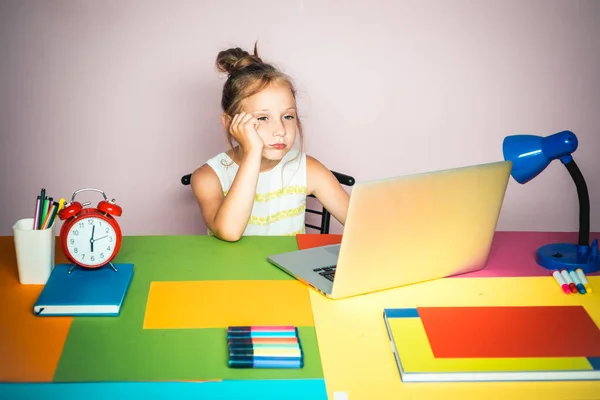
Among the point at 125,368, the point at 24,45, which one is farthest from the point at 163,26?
the point at 125,368

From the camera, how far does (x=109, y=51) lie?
311 cm

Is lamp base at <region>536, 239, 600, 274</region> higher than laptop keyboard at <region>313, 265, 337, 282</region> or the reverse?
higher

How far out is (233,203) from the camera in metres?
2.00

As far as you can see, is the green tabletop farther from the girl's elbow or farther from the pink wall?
the pink wall

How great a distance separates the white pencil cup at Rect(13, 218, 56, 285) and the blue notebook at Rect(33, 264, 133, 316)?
0.03m

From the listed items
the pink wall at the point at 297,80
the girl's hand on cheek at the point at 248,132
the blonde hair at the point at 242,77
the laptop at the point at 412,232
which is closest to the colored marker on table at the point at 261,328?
the laptop at the point at 412,232

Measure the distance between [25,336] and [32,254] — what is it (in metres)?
0.28

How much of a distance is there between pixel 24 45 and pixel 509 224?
2330mm

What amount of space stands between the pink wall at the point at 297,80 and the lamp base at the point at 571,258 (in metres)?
1.56

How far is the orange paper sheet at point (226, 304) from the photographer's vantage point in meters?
1.45

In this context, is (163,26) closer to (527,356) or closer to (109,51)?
(109,51)

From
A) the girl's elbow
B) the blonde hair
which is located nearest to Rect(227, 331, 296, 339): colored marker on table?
the girl's elbow

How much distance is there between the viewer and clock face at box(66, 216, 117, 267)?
1.66m

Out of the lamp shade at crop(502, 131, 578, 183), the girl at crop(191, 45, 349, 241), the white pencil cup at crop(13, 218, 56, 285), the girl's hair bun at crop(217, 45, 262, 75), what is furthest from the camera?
the girl's hair bun at crop(217, 45, 262, 75)
